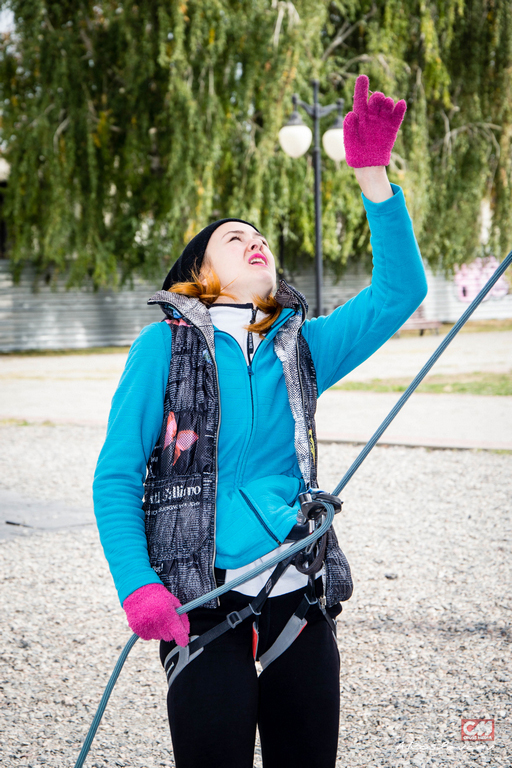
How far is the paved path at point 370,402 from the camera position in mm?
8984

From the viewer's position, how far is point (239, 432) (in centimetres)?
178

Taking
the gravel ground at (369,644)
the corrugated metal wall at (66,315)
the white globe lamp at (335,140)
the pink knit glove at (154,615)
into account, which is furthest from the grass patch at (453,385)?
the corrugated metal wall at (66,315)

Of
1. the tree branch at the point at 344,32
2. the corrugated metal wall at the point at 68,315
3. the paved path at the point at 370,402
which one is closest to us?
the paved path at the point at 370,402

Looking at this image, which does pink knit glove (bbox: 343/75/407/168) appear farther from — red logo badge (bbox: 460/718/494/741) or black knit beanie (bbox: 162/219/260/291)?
red logo badge (bbox: 460/718/494/741)

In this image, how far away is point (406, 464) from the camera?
24.7ft

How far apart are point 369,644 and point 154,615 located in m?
2.20

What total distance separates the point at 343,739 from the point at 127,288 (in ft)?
71.5

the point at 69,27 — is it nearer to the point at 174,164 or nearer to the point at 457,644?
the point at 174,164

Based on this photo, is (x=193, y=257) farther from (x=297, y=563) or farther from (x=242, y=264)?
(x=297, y=563)

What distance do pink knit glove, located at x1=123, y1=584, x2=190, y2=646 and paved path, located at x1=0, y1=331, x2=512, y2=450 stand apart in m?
6.94

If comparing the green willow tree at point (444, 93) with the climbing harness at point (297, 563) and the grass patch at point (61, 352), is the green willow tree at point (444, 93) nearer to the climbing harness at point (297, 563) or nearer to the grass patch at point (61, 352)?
the grass patch at point (61, 352)

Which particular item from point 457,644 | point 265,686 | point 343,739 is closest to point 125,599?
point 265,686

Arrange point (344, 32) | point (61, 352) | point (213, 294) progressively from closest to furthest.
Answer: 1. point (213, 294)
2. point (344, 32)
3. point (61, 352)

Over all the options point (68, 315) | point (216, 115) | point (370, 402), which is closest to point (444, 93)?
point (216, 115)
